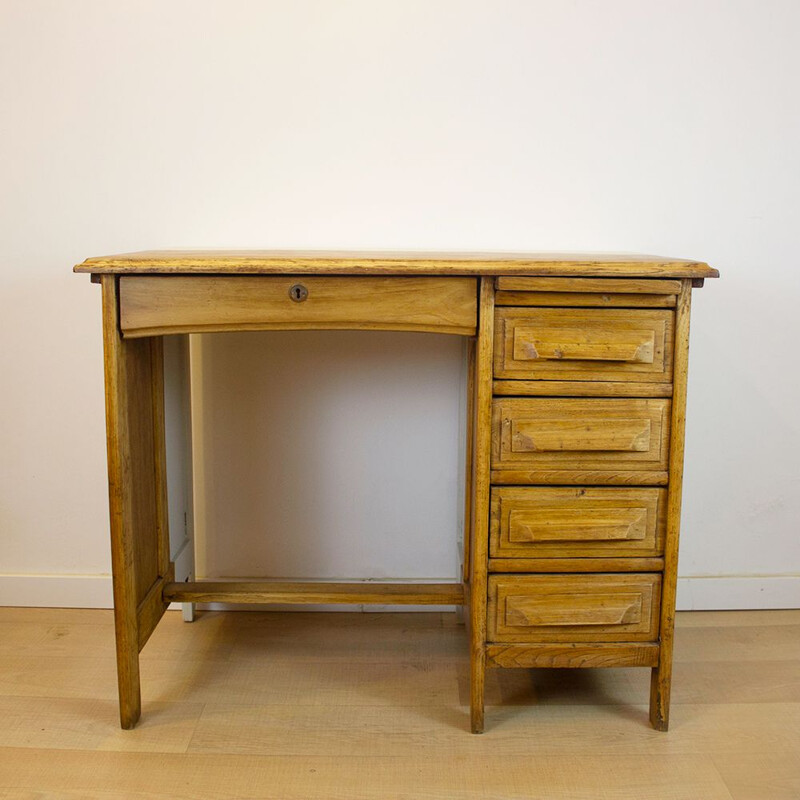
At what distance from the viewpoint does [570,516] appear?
1879mm

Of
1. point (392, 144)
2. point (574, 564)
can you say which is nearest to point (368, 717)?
point (574, 564)

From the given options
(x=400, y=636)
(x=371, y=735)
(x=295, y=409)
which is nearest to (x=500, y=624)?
(x=371, y=735)

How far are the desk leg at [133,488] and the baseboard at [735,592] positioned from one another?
1456 millimetres

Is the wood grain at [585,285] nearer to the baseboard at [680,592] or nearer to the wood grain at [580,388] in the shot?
the wood grain at [580,388]

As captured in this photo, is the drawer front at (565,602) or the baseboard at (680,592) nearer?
the drawer front at (565,602)

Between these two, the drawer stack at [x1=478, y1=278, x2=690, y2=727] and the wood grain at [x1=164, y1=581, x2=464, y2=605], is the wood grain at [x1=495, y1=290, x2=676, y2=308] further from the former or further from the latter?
the wood grain at [x1=164, y1=581, x2=464, y2=605]

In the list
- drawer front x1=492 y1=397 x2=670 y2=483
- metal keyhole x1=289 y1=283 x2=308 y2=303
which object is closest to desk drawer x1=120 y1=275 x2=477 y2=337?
metal keyhole x1=289 y1=283 x2=308 y2=303

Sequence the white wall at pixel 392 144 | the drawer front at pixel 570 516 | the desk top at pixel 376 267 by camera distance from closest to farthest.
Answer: the desk top at pixel 376 267 → the drawer front at pixel 570 516 → the white wall at pixel 392 144

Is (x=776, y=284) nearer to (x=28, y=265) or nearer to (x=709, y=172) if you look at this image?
(x=709, y=172)

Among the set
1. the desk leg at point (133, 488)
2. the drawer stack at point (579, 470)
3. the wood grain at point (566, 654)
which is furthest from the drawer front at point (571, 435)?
the desk leg at point (133, 488)

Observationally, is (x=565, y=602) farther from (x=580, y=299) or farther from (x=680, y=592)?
(x=680, y=592)

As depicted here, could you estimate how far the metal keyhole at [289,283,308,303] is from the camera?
1796 mm

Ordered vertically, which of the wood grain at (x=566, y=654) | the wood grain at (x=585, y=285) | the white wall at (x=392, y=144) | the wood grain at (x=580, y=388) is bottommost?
the wood grain at (x=566, y=654)

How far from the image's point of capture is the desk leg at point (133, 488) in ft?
6.06
